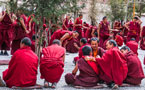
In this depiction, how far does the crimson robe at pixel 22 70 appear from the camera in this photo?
5617 mm

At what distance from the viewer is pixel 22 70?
5.62 m

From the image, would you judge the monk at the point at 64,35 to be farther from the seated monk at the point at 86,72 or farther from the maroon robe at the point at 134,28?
the maroon robe at the point at 134,28

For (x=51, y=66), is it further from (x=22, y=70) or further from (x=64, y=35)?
(x=64, y=35)

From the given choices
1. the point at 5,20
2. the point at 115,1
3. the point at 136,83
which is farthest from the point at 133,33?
the point at 115,1

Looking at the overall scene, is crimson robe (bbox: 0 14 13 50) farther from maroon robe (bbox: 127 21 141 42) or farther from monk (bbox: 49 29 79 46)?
maroon robe (bbox: 127 21 141 42)

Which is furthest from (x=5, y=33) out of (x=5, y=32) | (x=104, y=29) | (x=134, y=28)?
(x=134, y=28)

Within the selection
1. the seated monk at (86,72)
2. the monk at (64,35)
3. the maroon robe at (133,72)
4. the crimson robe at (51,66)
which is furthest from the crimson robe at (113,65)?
the monk at (64,35)

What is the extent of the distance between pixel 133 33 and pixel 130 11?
62.5ft

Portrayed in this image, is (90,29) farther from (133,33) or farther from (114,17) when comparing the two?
(114,17)

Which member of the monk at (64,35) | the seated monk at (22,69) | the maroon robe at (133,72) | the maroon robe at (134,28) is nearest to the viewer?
the seated monk at (22,69)

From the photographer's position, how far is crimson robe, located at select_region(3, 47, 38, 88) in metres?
5.62

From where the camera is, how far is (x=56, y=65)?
588 cm

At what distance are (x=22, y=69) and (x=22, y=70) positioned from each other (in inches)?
0.8

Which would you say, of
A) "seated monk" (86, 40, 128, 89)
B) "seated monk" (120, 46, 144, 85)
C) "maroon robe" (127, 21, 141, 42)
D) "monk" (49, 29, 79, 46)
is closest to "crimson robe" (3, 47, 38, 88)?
"seated monk" (86, 40, 128, 89)
